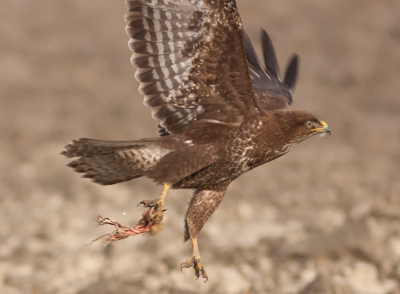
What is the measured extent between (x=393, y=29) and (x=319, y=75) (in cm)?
238

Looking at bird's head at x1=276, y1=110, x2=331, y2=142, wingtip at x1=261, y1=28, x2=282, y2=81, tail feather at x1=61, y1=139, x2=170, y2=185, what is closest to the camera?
tail feather at x1=61, y1=139, x2=170, y2=185

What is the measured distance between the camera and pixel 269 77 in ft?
21.8

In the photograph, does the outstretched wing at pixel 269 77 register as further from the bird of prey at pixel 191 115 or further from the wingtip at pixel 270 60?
the bird of prey at pixel 191 115

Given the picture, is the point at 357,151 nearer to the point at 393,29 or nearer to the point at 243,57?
the point at 393,29

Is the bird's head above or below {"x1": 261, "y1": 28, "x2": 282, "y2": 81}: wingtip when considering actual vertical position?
below

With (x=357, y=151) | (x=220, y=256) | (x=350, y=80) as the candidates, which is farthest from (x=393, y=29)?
(x=220, y=256)

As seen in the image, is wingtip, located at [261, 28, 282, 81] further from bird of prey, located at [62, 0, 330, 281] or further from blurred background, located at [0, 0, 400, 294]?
blurred background, located at [0, 0, 400, 294]

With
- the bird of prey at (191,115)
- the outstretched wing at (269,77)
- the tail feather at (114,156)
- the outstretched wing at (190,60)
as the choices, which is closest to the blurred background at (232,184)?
the outstretched wing at (269,77)

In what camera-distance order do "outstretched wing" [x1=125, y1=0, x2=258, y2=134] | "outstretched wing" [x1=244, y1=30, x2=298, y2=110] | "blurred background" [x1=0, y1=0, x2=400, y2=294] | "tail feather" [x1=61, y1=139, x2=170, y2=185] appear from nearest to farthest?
"outstretched wing" [x1=125, y1=0, x2=258, y2=134] < "tail feather" [x1=61, y1=139, x2=170, y2=185] < "outstretched wing" [x1=244, y1=30, x2=298, y2=110] < "blurred background" [x1=0, y1=0, x2=400, y2=294]

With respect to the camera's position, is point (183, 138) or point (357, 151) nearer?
point (183, 138)

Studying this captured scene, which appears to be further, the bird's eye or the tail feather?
the bird's eye

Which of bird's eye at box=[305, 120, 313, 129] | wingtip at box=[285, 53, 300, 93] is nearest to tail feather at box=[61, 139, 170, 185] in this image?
bird's eye at box=[305, 120, 313, 129]

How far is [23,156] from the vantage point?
1003 cm

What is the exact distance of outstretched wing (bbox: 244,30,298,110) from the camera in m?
6.06
